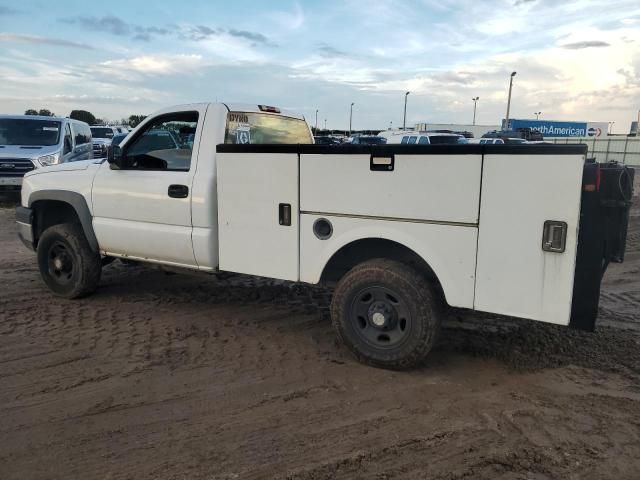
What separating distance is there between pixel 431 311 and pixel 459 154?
117 centimetres

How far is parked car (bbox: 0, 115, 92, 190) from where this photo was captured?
12.9 m

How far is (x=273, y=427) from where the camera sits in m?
3.49

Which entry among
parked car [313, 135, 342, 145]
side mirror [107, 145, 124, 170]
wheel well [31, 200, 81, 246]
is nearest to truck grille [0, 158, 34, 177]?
parked car [313, 135, 342, 145]

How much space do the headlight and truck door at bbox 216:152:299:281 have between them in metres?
10.0

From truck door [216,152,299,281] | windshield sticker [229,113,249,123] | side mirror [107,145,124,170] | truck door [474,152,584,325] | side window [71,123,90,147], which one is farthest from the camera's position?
side window [71,123,90,147]

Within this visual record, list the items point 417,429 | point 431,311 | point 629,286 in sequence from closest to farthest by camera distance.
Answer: point 417,429
point 431,311
point 629,286

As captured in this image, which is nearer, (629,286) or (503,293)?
(503,293)

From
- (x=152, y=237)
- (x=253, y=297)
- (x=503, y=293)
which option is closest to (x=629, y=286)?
(x=503, y=293)

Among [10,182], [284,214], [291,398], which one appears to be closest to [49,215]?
[284,214]

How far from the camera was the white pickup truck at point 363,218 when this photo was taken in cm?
363

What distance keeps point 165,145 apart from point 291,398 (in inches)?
117

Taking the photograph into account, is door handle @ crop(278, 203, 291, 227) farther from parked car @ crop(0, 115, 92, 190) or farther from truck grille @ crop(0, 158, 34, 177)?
→ truck grille @ crop(0, 158, 34, 177)

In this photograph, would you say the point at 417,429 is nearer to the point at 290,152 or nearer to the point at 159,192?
the point at 290,152

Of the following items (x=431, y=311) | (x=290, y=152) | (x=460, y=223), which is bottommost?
(x=431, y=311)
